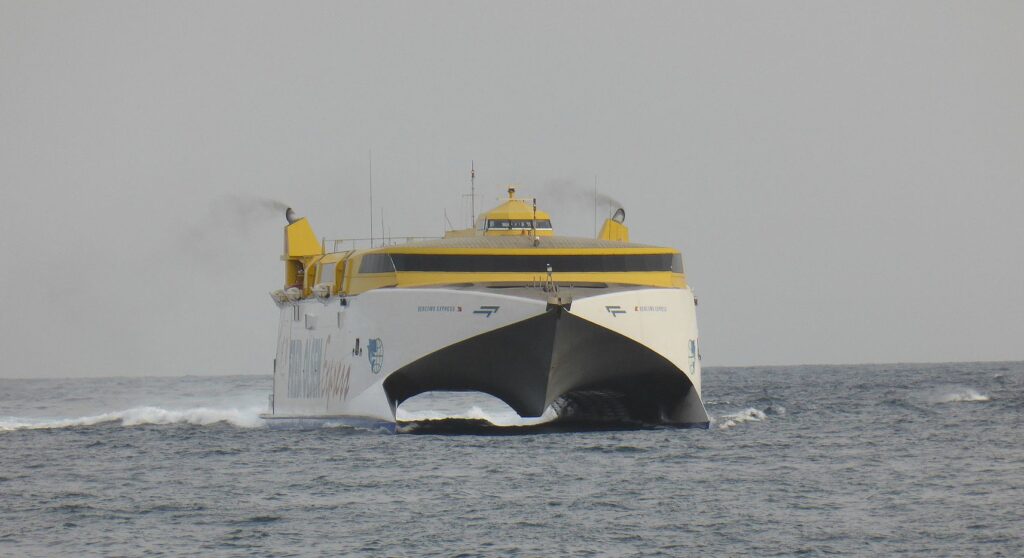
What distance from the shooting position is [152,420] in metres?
57.3

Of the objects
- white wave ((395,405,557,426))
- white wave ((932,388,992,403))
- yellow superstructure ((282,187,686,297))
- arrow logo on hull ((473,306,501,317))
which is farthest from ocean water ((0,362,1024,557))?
white wave ((932,388,992,403))

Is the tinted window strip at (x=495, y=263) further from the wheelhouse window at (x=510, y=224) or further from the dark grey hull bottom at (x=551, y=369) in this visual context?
the wheelhouse window at (x=510, y=224)

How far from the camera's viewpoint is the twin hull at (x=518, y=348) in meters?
37.7

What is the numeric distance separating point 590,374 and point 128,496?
13.1 m

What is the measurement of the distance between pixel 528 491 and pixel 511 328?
26.2 ft

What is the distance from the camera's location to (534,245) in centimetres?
4153

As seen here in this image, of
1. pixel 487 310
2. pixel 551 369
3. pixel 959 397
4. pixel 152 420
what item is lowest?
pixel 152 420

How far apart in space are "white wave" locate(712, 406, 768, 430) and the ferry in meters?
2.77

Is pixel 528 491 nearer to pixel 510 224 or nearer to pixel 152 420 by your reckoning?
pixel 510 224

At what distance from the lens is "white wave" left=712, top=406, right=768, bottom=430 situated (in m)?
46.4

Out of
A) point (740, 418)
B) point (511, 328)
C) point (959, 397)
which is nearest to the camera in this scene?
point (511, 328)

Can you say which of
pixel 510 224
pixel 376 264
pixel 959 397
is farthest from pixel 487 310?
pixel 959 397

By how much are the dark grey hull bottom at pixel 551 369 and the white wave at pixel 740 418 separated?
3498mm

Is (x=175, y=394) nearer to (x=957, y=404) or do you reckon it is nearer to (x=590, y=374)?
(x=957, y=404)
